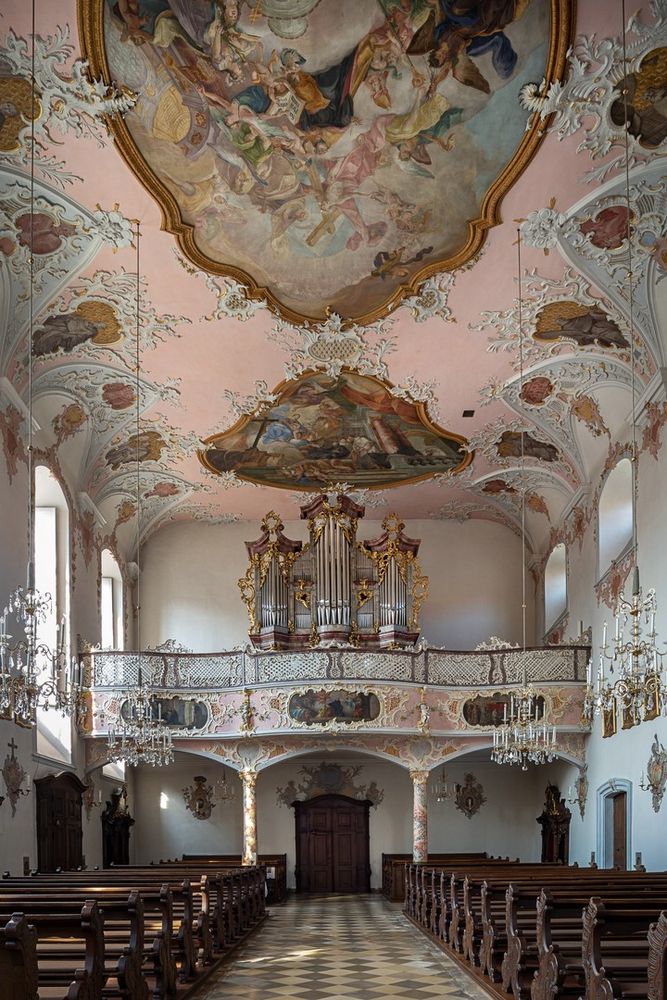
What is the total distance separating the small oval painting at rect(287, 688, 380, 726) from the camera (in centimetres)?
2680

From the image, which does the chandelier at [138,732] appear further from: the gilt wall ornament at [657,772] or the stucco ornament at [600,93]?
the stucco ornament at [600,93]

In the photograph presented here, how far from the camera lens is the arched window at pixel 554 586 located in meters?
31.1

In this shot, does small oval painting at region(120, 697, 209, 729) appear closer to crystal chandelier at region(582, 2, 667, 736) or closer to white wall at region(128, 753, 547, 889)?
white wall at region(128, 753, 547, 889)

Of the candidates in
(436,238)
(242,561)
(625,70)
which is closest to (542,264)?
(436,238)

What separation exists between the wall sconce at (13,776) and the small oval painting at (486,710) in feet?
37.3

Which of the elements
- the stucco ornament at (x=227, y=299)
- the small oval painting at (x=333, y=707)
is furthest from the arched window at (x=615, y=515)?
the stucco ornament at (x=227, y=299)

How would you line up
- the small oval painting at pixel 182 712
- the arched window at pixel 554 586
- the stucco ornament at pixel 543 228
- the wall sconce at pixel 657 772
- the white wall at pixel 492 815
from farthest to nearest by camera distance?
the white wall at pixel 492 815 → the arched window at pixel 554 586 → the small oval painting at pixel 182 712 → the wall sconce at pixel 657 772 → the stucco ornament at pixel 543 228

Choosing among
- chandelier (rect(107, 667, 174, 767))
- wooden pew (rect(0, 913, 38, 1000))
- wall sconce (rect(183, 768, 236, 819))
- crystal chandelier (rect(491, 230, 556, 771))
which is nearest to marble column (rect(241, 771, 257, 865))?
chandelier (rect(107, 667, 174, 767))

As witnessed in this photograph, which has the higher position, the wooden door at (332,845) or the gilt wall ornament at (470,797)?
the gilt wall ornament at (470,797)

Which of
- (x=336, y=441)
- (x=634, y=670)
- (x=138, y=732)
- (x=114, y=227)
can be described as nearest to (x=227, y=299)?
(x=114, y=227)

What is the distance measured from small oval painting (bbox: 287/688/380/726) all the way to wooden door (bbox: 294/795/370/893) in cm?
671

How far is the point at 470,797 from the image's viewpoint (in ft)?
107

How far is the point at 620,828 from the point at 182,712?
10.6m

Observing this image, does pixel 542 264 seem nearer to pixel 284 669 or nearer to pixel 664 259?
pixel 664 259
